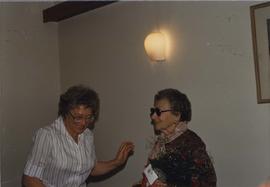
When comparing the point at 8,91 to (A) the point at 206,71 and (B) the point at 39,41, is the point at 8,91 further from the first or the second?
(A) the point at 206,71


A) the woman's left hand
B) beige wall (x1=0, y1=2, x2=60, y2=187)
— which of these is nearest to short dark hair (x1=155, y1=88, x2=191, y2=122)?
the woman's left hand

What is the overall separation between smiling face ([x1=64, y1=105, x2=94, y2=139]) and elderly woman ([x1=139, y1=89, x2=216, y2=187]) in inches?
12.8

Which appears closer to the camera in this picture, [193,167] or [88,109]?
[193,167]

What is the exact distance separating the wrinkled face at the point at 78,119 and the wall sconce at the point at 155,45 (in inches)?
18.1

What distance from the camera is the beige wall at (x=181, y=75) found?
67.8 inches

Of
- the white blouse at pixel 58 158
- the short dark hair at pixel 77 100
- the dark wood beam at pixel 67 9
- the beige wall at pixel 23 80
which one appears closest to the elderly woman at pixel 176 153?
the short dark hair at pixel 77 100

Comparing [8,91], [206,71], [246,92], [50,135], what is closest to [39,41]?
[8,91]

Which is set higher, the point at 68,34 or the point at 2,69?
the point at 68,34

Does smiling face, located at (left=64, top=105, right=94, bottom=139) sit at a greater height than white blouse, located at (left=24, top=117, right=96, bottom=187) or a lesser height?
greater

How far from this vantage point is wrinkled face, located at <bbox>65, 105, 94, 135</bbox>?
1816 millimetres

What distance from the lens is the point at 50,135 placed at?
1.84 meters

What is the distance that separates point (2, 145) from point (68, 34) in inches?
34.1

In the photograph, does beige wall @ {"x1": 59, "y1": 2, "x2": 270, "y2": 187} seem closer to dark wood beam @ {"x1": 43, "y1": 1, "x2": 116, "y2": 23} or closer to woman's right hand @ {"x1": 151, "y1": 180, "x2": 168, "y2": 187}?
dark wood beam @ {"x1": 43, "y1": 1, "x2": 116, "y2": 23}

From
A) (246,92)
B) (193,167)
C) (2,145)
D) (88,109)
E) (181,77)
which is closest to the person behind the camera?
(193,167)
